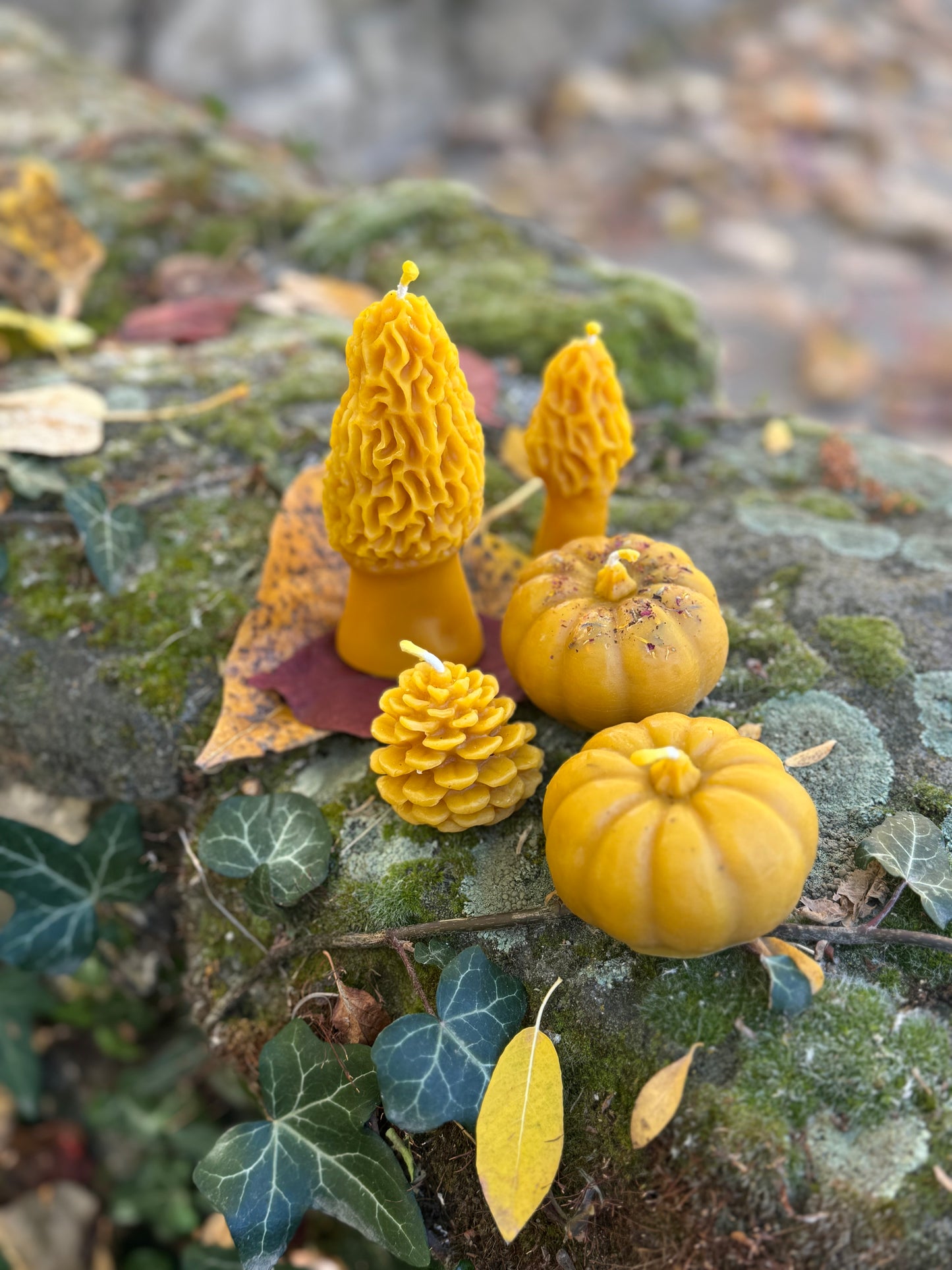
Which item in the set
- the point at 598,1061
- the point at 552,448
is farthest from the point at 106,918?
the point at 552,448

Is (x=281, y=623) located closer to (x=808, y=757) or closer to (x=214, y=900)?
(x=214, y=900)

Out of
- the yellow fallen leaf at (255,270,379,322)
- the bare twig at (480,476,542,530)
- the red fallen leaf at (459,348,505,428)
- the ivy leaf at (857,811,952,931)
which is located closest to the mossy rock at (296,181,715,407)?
the yellow fallen leaf at (255,270,379,322)

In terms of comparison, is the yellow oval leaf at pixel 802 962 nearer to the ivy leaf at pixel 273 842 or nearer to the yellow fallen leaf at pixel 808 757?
the yellow fallen leaf at pixel 808 757

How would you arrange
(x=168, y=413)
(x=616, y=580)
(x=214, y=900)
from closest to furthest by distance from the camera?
(x=616, y=580), (x=214, y=900), (x=168, y=413)

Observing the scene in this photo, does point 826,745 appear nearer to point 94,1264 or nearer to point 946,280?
point 94,1264

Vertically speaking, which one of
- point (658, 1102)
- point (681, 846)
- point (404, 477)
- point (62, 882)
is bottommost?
point (62, 882)

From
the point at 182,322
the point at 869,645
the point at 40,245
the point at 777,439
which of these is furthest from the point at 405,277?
the point at 40,245

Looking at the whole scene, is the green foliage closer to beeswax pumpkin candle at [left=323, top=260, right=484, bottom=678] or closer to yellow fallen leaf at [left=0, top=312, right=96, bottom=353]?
beeswax pumpkin candle at [left=323, top=260, right=484, bottom=678]

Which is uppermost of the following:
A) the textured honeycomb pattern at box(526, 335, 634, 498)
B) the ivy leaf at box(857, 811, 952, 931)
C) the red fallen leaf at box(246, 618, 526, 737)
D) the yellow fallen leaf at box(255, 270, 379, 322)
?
the textured honeycomb pattern at box(526, 335, 634, 498)
